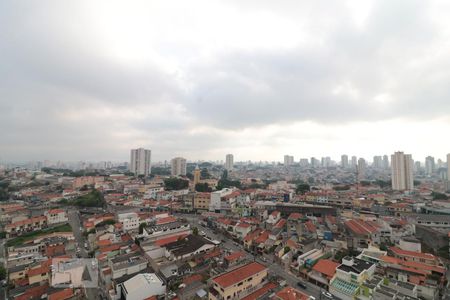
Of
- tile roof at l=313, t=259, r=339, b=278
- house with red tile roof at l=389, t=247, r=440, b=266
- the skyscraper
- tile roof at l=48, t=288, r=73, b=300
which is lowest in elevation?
tile roof at l=48, t=288, r=73, b=300

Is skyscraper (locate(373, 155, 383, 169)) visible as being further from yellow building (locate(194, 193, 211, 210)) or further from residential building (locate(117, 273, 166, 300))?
residential building (locate(117, 273, 166, 300))

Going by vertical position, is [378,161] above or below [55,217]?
above

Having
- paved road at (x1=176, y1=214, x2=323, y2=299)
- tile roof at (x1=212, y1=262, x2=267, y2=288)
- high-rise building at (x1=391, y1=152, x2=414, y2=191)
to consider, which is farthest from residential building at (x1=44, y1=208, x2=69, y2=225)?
high-rise building at (x1=391, y1=152, x2=414, y2=191)

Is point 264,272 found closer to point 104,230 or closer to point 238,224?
point 238,224

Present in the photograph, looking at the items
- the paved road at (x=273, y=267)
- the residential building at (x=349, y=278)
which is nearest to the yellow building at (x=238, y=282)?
the paved road at (x=273, y=267)

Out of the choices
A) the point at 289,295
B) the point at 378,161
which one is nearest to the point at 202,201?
the point at 289,295

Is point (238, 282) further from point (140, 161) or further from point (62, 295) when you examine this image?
point (140, 161)

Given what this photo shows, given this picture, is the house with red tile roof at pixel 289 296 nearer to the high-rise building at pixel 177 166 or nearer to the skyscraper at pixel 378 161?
the high-rise building at pixel 177 166
